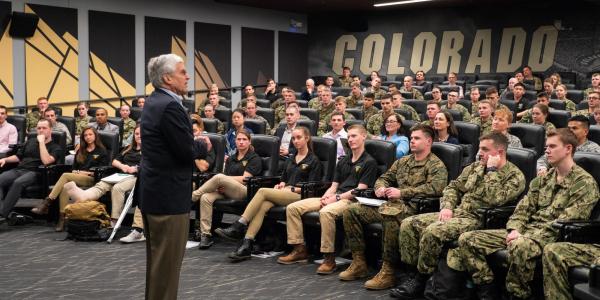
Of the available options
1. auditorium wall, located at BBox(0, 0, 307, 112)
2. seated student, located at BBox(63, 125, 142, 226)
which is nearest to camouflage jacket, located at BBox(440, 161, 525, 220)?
seated student, located at BBox(63, 125, 142, 226)

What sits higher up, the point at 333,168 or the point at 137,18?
the point at 137,18

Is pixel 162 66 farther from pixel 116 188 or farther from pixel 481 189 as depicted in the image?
pixel 116 188

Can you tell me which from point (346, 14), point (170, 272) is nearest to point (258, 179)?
point (170, 272)

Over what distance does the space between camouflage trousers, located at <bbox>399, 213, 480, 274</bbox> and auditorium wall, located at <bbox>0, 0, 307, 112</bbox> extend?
8.06 meters

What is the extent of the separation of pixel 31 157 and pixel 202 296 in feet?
10.3

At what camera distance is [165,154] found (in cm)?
286

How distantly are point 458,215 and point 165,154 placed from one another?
195 centimetres

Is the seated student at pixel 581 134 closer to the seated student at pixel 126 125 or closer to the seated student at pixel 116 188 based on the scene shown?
the seated student at pixel 116 188

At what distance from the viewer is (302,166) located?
5.20m

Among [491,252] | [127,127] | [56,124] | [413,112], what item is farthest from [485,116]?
[56,124]

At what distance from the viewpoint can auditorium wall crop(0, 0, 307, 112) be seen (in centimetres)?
1055

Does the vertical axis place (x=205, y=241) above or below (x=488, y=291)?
below

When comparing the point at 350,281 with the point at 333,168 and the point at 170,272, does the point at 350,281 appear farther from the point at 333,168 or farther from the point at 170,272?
the point at 170,272

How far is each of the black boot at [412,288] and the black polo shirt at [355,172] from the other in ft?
3.03
